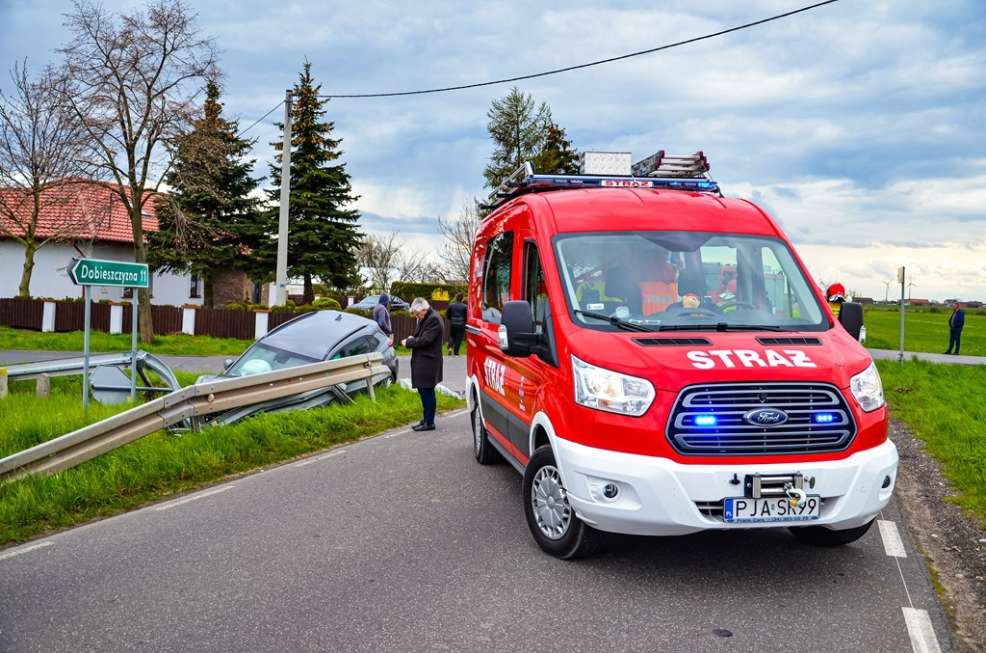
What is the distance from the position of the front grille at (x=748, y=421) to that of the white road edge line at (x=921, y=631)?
932mm

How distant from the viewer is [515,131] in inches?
2368

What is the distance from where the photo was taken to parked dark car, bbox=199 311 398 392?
37.6 ft

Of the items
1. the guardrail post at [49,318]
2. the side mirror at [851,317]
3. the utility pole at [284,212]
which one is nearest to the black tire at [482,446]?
the side mirror at [851,317]

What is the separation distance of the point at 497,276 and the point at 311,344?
4.99 meters

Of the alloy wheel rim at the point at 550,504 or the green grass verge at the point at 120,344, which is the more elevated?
the alloy wheel rim at the point at 550,504

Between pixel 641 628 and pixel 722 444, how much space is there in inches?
42.9

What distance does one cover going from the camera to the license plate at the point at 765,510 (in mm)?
4703

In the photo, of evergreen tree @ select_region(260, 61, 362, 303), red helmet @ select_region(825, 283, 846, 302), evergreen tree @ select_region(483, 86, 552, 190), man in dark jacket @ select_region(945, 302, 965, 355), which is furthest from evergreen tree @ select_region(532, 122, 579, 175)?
red helmet @ select_region(825, 283, 846, 302)

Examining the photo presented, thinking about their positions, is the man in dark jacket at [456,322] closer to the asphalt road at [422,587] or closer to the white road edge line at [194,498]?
the white road edge line at [194,498]

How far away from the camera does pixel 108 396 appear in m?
11.7

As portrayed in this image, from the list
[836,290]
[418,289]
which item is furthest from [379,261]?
[836,290]

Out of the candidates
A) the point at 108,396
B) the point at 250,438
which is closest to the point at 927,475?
the point at 250,438

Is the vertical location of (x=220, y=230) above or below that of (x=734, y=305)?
above

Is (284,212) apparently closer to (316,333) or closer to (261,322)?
(261,322)
